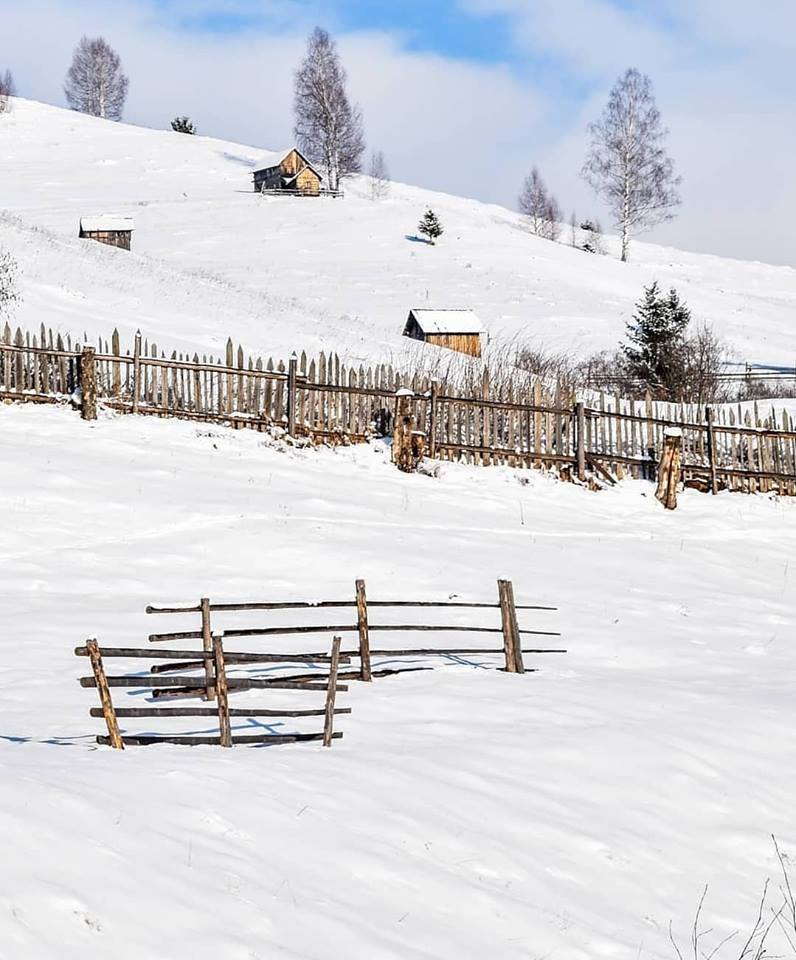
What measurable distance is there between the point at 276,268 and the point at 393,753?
45192 millimetres

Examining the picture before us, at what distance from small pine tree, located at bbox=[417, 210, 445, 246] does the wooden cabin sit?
1252cm

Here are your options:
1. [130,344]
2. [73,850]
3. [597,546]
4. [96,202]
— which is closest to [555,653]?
[597,546]

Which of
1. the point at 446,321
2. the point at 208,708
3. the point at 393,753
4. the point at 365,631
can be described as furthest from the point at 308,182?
the point at 393,753

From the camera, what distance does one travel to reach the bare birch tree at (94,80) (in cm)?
10600

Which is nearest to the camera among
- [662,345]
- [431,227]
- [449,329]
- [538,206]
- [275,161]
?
[662,345]

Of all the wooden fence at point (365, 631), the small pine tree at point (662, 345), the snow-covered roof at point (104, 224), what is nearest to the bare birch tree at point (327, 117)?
the snow-covered roof at point (104, 224)

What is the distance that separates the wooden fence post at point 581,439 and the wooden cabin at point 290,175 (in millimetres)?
52621

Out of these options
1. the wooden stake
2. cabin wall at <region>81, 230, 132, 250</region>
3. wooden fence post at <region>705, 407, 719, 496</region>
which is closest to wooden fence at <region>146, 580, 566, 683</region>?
the wooden stake

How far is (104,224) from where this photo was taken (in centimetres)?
5106

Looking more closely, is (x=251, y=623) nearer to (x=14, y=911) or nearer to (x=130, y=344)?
(x=14, y=911)

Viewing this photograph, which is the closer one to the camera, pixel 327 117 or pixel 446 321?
pixel 446 321

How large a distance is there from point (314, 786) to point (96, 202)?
210 ft

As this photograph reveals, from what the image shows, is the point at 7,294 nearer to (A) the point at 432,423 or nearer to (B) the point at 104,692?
(A) the point at 432,423

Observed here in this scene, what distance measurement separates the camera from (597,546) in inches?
651
